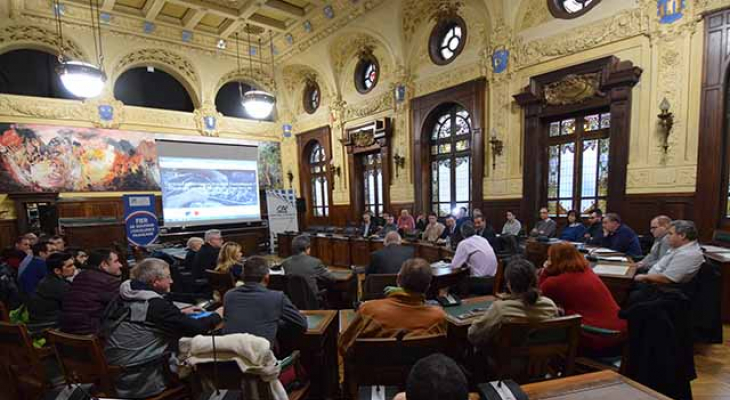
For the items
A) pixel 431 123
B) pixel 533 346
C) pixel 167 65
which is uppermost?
pixel 167 65

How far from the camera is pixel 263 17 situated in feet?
29.7

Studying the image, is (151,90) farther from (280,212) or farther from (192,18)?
(280,212)

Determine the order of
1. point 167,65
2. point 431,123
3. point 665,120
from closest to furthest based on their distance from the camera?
point 665,120, point 431,123, point 167,65

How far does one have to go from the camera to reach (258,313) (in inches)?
73.7

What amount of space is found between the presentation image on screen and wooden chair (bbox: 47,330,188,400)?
6246 millimetres

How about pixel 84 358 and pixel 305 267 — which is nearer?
pixel 84 358

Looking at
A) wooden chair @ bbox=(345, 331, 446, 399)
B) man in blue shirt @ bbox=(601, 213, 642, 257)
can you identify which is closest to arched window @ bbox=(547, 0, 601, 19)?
man in blue shirt @ bbox=(601, 213, 642, 257)

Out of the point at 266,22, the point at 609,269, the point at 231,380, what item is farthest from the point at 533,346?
the point at 266,22

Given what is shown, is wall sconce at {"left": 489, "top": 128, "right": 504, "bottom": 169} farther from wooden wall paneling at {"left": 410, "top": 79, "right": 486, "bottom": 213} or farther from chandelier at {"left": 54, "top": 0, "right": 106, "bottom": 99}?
chandelier at {"left": 54, "top": 0, "right": 106, "bottom": 99}

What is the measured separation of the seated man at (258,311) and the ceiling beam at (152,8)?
932 centimetres

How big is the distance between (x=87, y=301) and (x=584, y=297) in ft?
11.4

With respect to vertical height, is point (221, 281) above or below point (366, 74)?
below

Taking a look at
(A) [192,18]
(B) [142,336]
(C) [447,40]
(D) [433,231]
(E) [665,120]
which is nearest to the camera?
(B) [142,336]

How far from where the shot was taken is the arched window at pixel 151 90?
9602mm
